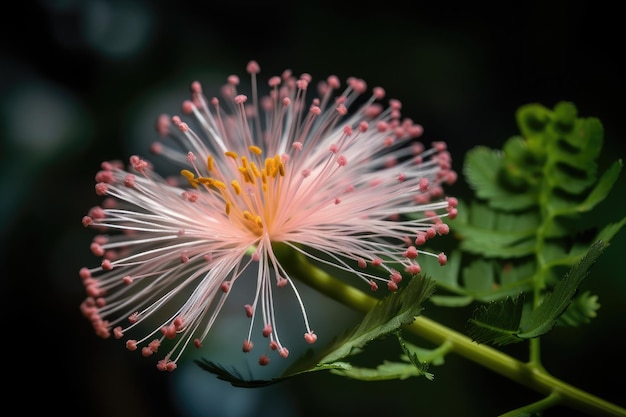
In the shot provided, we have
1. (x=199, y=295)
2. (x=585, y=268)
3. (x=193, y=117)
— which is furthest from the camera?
(x=193, y=117)

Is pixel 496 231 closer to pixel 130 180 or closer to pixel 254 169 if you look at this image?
pixel 254 169

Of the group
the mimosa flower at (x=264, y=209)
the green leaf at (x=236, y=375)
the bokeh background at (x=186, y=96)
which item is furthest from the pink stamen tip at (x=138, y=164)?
the bokeh background at (x=186, y=96)

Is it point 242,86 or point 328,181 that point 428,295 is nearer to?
point 328,181

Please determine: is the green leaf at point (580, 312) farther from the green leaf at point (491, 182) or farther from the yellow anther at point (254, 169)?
the yellow anther at point (254, 169)

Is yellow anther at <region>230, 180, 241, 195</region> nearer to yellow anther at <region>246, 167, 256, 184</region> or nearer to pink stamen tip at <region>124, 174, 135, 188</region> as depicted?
yellow anther at <region>246, 167, 256, 184</region>

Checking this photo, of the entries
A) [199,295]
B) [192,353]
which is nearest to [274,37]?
[192,353]

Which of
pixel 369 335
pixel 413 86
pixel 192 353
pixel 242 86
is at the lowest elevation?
pixel 192 353
